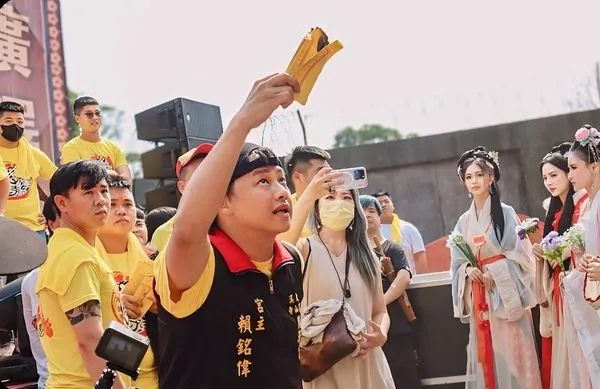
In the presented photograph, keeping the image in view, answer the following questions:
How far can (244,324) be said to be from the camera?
269cm

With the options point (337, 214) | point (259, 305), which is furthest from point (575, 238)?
point (259, 305)

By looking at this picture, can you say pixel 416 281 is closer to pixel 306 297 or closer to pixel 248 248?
pixel 306 297

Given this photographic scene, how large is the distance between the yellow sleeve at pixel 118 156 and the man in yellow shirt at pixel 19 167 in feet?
2.25

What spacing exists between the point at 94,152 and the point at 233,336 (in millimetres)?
5557

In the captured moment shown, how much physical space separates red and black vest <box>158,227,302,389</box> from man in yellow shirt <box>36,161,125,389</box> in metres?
0.64

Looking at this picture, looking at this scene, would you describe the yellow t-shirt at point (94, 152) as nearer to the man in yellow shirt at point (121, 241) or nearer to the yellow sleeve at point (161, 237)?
the yellow sleeve at point (161, 237)

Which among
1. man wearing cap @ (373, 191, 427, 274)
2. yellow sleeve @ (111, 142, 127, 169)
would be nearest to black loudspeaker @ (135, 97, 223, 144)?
yellow sleeve @ (111, 142, 127, 169)

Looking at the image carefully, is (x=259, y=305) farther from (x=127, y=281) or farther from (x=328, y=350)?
(x=328, y=350)

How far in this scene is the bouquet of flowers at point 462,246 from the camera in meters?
7.05

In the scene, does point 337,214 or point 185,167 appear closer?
point 185,167

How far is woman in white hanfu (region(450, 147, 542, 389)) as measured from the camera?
6828 millimetres

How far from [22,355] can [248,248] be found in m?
2.93

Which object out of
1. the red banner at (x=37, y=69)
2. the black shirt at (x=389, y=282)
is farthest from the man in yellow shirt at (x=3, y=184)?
the red banner at (x=37, y=69)

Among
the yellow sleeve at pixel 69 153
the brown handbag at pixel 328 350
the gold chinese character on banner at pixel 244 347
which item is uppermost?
the yellow sleeve at pixel 69 153
